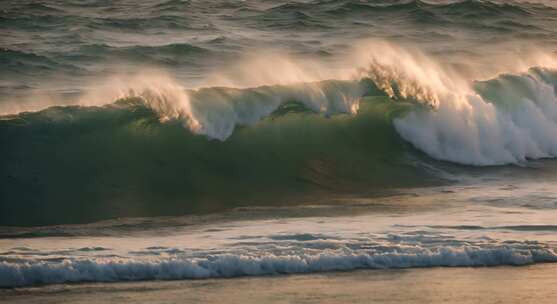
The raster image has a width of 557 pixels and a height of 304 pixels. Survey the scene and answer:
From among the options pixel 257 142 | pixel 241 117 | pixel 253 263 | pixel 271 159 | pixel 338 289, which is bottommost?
pixel 338 289

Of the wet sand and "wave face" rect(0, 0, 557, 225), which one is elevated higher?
"wave face" rect(0, 0, 557, 225)

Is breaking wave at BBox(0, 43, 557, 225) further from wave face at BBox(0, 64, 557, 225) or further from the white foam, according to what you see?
the white foam

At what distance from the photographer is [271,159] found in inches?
648

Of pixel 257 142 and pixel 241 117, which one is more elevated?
pixel 241 117

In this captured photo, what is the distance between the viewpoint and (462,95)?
18.3 meters

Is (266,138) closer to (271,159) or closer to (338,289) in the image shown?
(271,159)

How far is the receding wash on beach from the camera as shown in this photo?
1042 cm

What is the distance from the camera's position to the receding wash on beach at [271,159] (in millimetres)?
10422

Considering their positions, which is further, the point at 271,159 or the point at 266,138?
the point at 266,138

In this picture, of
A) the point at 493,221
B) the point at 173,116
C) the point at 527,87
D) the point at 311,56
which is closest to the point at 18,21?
the point at 311,56

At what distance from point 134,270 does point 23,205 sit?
13.2 feet

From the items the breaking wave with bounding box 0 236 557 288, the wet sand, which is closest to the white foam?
the breaking wave with bounding box 0 236 557 288

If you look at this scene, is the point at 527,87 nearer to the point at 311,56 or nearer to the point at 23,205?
the point at 311,56

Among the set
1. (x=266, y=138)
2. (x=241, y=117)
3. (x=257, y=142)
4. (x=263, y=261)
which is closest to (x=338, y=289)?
(x=263, y=261)
